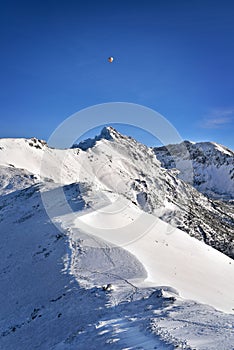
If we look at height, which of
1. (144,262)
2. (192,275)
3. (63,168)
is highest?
(63,168)

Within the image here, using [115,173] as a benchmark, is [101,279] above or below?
below

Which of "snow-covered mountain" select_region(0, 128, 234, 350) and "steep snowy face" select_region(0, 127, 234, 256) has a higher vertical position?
"steep snowy face" select_region(0, 127, 234, 256)

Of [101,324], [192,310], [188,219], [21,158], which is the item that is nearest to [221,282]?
[192,310]

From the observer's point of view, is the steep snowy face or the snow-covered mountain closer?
the snow-covered mountain

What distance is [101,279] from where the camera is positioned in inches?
814

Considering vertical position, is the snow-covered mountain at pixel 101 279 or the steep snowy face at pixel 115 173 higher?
the steep snowy face at pixel 115 173

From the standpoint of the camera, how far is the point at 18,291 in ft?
74.5

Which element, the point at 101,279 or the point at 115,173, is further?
the point at 115,173

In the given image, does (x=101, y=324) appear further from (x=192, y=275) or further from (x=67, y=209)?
(x=67, y=209)

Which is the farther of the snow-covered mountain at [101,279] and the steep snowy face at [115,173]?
the steep snowy face at [115,173]

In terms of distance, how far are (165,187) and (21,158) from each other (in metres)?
79.0

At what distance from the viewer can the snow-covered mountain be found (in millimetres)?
14102

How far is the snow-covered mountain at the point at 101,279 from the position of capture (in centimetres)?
1410

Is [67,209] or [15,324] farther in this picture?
[67,209]
